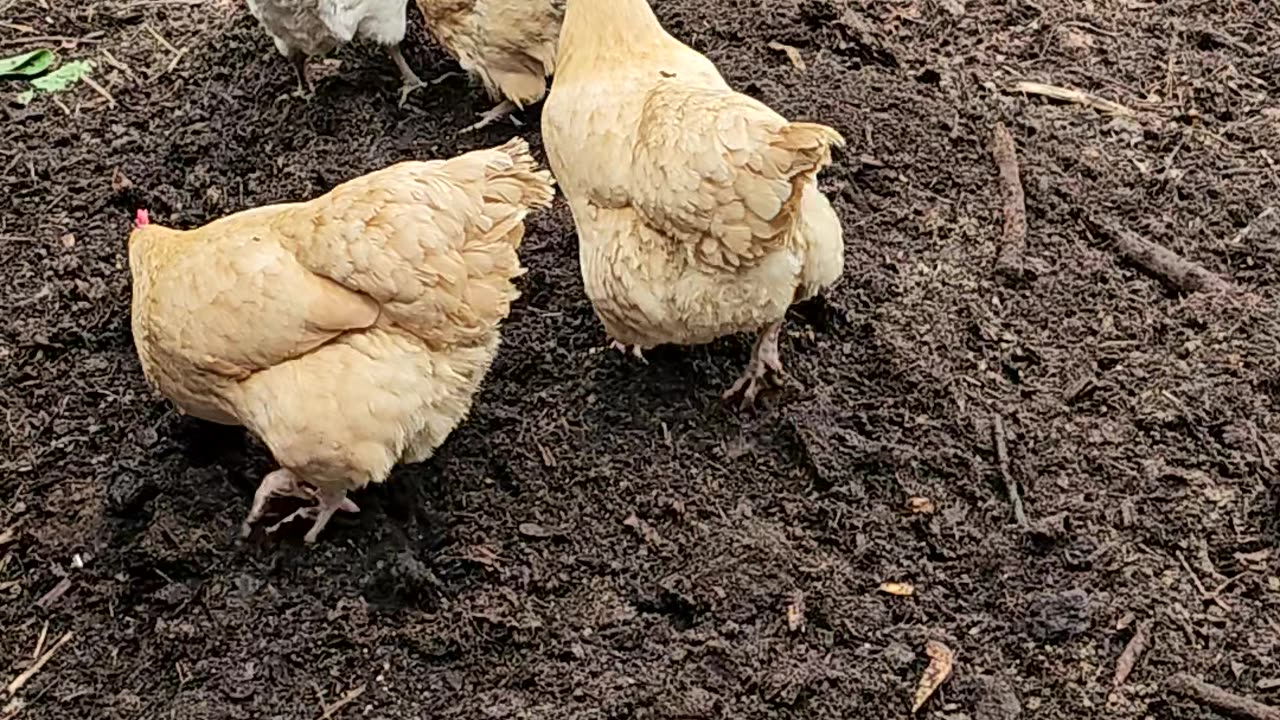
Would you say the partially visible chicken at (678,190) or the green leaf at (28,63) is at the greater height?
the partially visible chicken at (678,190)

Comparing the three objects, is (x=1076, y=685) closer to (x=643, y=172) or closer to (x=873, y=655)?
(x=873, y=655)

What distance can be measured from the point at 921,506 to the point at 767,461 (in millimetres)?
462

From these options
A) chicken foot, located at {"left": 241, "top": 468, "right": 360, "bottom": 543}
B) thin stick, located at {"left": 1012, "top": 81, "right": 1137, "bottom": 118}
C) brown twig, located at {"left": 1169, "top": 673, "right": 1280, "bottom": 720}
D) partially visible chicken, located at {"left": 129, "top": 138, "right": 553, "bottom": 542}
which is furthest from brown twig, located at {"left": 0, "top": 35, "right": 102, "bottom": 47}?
brown twig, located at {"left": 1169, "top": 673, "right": 1280, "bottom": 720}

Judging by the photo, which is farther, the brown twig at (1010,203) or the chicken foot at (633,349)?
the brown twig at (1010,203)

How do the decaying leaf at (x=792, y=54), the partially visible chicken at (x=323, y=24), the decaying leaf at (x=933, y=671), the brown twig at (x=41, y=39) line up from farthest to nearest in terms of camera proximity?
the brown twig at (x=41, y=39) → the decaying leaf at (x=792, y=54) → the partially visible chicken at (x=323, y=24) → the decaying leaf at (x=933, y=671)

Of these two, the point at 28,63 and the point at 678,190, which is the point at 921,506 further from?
the point at 28,63

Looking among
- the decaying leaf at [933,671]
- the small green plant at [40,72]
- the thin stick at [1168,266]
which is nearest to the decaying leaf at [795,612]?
the decaying leaf at [933,671]

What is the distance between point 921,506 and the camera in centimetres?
377

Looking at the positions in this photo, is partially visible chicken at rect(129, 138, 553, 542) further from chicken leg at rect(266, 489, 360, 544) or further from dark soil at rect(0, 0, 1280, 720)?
dark soil at rect(0, 0, 1280, 720)

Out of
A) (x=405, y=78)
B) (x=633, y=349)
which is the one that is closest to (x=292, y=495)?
(x=633, y=349)

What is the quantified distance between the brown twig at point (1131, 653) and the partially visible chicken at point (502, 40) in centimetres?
287

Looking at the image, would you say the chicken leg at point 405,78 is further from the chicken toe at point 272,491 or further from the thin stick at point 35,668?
the thin stick at point 35,668

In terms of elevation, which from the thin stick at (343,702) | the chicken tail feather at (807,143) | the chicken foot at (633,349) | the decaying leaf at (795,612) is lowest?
the thin stick at (343,702)

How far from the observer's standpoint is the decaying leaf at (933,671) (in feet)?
11.0
